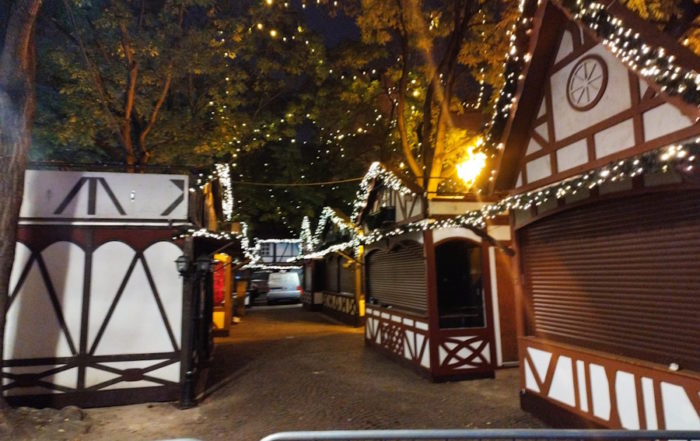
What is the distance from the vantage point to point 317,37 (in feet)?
42.8

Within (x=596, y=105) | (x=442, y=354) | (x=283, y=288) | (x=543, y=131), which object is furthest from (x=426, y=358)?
(x=283, y=288)

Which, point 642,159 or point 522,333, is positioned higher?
point 642,159

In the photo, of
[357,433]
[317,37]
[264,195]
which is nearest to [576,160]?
[357,433]

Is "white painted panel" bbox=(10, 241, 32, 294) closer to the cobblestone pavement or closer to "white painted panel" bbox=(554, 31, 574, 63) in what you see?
the cobblestone pavement

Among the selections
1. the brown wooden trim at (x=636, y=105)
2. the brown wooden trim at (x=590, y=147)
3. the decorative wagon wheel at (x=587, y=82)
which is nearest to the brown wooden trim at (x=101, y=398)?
the brown wooden trim at (x=590, y=147)

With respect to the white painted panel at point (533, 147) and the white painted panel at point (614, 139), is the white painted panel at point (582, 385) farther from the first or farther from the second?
the white painted panel at point (533, 147)

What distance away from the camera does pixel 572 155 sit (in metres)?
6.09

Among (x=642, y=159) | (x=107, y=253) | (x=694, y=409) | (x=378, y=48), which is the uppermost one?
(x=378, y=48)

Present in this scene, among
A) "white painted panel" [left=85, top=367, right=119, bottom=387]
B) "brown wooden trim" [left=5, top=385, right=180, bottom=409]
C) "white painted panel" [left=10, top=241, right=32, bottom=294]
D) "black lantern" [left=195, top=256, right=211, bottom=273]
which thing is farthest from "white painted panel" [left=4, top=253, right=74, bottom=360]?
"black lantern" [left=195, top=256, right=211, bottom=273]

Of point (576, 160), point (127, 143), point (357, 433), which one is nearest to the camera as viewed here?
point (357, 433)

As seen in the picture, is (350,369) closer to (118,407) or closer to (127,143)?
(118,407)

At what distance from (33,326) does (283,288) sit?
22.6 metres

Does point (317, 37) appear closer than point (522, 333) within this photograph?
No

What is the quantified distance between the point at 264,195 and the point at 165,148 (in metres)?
9.62
